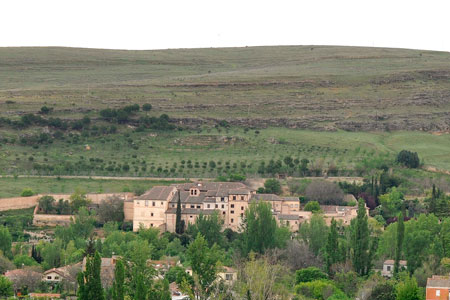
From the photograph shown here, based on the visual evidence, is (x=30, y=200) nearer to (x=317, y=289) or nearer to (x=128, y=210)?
(x=128, y=210)

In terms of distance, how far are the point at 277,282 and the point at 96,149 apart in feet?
154

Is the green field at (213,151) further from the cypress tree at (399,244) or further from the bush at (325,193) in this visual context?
the cypress tree at (399,244)

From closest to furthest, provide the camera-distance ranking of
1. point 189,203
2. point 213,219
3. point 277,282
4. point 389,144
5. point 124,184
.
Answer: point 277,282 < point 213,219 < point 189,203 < point 124,184 < point 389,144

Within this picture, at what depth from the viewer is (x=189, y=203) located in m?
76.7

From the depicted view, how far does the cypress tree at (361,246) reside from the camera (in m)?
61.8

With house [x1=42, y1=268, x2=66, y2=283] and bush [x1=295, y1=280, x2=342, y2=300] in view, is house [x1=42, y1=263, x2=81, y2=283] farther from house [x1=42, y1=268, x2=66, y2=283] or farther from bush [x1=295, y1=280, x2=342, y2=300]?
bush [x1=295, y1=280, x2=342, y2=300]

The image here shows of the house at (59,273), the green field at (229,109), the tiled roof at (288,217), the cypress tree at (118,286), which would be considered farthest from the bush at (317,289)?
the green field at (229,109)

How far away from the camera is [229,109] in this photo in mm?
120875

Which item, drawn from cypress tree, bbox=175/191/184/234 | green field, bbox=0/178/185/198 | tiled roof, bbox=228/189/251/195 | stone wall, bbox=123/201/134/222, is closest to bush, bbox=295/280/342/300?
cypress tree, bbox=175/191/184/234

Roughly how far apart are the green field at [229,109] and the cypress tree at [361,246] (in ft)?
87.8

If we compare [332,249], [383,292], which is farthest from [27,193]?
[383,292]

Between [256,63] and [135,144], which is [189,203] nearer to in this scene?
[135,144]

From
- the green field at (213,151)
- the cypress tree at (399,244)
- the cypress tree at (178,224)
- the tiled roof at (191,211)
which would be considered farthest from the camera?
the green field at (213,151)

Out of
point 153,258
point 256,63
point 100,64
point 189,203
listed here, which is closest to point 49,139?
point 189,203
